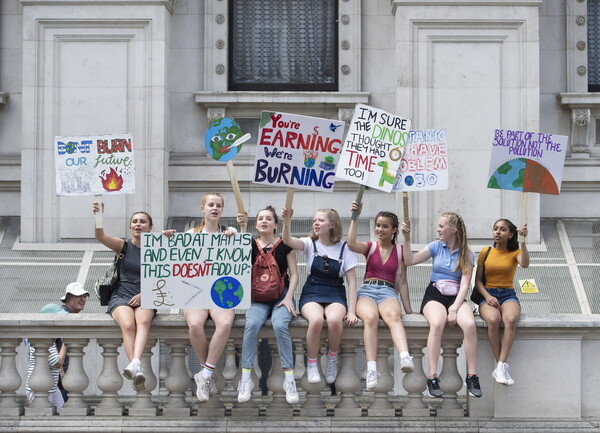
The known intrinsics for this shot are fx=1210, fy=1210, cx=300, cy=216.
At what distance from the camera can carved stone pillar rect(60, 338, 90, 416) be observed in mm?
10805

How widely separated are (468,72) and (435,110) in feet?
2.41

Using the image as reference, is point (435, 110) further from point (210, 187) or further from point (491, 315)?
point (491, 315)

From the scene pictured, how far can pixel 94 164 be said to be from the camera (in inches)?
459

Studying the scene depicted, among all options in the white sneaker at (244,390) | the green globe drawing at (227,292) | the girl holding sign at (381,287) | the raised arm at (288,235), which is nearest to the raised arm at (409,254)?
the girl holding sign at (381,287)

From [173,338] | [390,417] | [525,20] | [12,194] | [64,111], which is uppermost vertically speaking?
[525,20]

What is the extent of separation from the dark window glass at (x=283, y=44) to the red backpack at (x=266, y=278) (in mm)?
7838

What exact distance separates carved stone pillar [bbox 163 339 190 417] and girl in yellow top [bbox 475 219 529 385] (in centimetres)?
272

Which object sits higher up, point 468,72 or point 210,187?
point 468,72

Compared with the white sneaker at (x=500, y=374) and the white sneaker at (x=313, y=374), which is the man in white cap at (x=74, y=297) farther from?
the white sneaker at (x=500, y=374)

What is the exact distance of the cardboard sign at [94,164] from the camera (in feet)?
38.1

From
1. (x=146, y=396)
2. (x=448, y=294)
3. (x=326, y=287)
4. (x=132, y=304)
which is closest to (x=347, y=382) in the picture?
(x=326, y=287)

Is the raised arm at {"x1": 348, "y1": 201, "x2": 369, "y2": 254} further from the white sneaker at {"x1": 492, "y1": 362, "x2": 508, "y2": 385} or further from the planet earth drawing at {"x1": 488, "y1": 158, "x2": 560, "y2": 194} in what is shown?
the white sneaker at {"x1": 492, "y1": 362, "x2": 508, "y2": 385}

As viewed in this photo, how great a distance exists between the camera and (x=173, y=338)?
1082 cm

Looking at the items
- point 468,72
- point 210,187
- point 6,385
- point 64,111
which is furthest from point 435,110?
point 6,385
